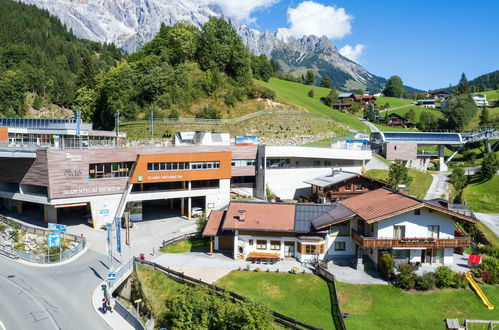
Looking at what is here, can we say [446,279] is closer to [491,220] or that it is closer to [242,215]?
[242,215]

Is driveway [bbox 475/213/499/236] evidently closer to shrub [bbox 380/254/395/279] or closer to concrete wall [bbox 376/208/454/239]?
concrete wall [bbox 376/208/454/239]

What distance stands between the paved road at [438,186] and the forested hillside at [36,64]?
88.7 m

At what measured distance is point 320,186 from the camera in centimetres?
4850

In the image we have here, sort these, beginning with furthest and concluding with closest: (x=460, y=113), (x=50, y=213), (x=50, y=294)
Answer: (x=460, y=113), (x=50, y=213), (x=50, y=294)

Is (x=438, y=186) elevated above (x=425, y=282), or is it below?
above

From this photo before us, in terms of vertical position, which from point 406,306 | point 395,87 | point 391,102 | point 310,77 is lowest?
point 406,306

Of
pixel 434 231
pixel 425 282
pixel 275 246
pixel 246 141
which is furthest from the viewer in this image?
pixel 246 141

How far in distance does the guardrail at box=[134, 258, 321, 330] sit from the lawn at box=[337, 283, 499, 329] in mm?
4272

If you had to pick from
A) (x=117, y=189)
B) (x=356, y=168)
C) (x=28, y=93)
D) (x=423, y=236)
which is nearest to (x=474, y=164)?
(x=356, y=168)

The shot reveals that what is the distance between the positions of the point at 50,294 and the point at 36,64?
378 feet

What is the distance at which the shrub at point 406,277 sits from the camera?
28703 millimetres

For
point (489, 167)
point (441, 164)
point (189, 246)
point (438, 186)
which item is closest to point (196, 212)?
point (189, 246)

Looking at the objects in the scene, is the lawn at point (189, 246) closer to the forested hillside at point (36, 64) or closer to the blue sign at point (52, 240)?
the blue sign at point (52, 240)

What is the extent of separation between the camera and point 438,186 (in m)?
61.2
